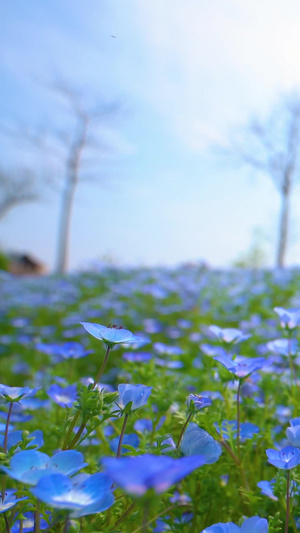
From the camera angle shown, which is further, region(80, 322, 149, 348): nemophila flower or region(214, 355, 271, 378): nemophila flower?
region(214, 355, 271, 378): nemophila flower

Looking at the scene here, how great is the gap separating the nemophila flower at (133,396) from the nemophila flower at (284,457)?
0.75 ft

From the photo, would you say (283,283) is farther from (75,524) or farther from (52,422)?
(75,524)

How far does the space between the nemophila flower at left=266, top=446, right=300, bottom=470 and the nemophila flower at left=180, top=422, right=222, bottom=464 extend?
3.8 inches

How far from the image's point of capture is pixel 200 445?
2.58 ft

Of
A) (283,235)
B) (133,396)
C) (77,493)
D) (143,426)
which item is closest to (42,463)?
(77,493)

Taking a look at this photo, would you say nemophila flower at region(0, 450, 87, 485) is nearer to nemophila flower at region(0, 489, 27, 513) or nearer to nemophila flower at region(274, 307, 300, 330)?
nemophila flower at region(0, 489, 27, 513)

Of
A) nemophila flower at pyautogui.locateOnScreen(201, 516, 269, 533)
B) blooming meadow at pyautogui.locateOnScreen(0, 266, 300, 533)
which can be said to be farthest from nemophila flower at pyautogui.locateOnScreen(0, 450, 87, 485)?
nemophila flower at pyautogui.locateOnScreen(201, 516, 269, 533)

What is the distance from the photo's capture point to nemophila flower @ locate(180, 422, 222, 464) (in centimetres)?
78

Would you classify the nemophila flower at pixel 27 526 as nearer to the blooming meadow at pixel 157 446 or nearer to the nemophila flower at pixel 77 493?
the blooming meadow at pixel 157 446

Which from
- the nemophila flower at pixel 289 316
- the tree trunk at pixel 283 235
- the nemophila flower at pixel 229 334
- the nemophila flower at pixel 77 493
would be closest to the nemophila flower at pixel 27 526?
the nemophila flower at pixel 77 493

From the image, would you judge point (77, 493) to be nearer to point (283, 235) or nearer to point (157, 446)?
point (157, 446)

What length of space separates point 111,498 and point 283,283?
5.95 m

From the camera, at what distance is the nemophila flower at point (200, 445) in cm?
78

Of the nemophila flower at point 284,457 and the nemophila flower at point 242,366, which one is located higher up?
the nemophila flower at point 242,366
